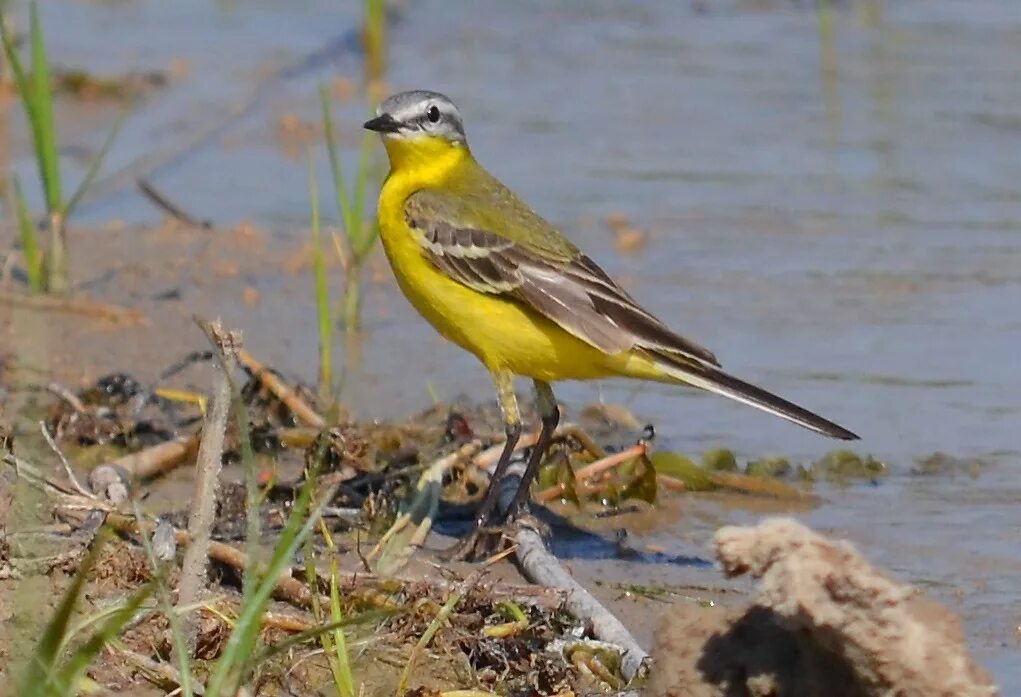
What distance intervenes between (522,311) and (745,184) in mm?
5064

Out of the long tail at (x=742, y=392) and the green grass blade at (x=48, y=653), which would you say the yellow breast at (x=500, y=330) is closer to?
the long tail at (x=742, y=392)

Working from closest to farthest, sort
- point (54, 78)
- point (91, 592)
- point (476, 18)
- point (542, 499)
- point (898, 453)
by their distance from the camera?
point (91, 592) → point (542, 499) → point (898, 453) → point (54, 78) → point (476, 18)

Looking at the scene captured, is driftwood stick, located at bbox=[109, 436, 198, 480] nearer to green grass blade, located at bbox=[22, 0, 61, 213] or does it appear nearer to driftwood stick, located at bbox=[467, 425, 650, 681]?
driftwood stick, located at bbox=[467, 425, 650, 681]

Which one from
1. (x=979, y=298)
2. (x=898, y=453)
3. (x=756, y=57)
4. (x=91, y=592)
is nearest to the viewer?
(x=91, y=592)

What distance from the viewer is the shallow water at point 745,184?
787cm

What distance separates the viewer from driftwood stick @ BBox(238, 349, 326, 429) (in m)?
7.46

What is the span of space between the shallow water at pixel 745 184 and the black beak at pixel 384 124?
128 cm

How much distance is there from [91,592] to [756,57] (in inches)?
427

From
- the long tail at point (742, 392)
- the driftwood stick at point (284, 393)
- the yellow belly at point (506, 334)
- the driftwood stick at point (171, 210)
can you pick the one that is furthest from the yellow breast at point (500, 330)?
the driftwood stick at point (171, 210)

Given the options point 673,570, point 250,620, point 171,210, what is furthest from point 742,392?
point 171,210

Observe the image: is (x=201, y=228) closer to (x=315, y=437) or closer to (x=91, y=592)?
(x=315, y=437)

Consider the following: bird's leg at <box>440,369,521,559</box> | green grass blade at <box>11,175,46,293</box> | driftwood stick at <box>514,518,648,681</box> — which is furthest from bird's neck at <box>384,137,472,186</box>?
driftwood stick at <box>514,518,648,681</box>

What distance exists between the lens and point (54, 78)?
1399 centimetres

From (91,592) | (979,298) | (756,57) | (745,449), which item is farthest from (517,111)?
(91,592)
